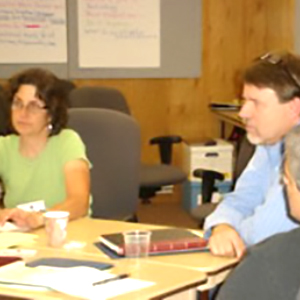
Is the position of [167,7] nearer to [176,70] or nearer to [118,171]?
[176,70]

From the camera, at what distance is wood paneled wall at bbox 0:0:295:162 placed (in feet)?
21.5

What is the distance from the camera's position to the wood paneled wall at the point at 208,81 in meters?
6.55

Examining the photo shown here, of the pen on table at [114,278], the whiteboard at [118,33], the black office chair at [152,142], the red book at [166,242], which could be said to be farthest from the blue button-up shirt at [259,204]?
the whiteboard at [118,33]

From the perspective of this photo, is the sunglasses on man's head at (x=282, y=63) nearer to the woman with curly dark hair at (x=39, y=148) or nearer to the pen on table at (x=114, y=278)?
the pen on table at (x=114, y=278)

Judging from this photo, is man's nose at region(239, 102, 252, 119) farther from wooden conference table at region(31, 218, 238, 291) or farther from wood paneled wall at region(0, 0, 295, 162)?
wood paneled wall at region(0, 0, 295, 162)

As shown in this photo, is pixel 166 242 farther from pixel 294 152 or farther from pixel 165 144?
pixel 165 144

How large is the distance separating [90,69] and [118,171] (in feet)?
9.11

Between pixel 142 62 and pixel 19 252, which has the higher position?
pixel 142 62

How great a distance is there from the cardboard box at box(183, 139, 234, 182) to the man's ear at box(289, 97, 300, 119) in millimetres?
3614

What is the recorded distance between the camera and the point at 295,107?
254 centimetres

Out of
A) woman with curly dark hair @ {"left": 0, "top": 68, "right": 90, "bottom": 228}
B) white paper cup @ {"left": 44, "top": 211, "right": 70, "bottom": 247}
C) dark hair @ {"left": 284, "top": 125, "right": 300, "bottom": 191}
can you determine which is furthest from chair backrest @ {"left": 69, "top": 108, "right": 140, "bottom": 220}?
dark hair @ {"left": 284, "top": 125, "right": 300, "bottom": 191}

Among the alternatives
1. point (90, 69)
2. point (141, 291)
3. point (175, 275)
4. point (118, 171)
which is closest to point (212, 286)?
point (175, 275)

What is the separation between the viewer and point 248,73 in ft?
8.63


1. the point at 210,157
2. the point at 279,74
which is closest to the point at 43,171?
the point at 279,74
